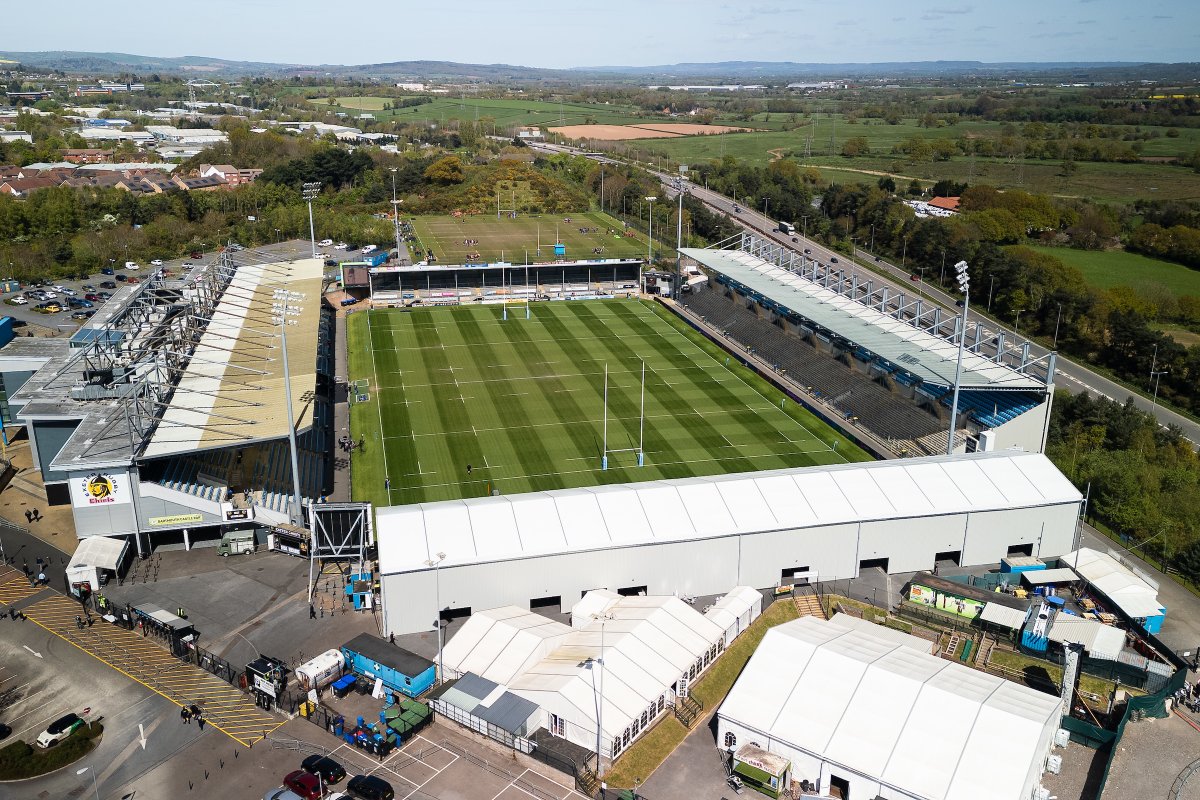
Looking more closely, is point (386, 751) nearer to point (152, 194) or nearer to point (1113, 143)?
point (152, 194)

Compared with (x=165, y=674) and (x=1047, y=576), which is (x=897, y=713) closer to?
(x=1047, y=576)

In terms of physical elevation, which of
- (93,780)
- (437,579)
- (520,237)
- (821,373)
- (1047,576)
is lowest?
(1047,576)

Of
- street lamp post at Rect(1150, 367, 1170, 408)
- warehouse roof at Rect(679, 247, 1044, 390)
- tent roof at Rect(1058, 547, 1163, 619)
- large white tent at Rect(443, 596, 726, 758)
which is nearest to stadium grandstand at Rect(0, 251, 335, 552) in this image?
large white tent at Rect(443, 596, 726, 758)

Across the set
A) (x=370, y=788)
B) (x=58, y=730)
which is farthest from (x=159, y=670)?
(x=370, y=788)

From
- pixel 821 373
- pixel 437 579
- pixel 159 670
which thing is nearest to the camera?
pixel 159 670

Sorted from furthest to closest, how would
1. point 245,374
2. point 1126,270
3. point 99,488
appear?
point 1126,270, point 245,374, point 99,488

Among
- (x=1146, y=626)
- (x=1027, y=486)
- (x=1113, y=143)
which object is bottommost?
(x=1146, y=626)

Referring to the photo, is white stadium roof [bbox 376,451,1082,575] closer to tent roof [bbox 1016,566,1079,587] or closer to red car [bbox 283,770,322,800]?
tent roof [bbox 1016,566,1079,587]

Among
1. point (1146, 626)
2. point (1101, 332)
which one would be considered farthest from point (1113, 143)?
point (1146, 626)
